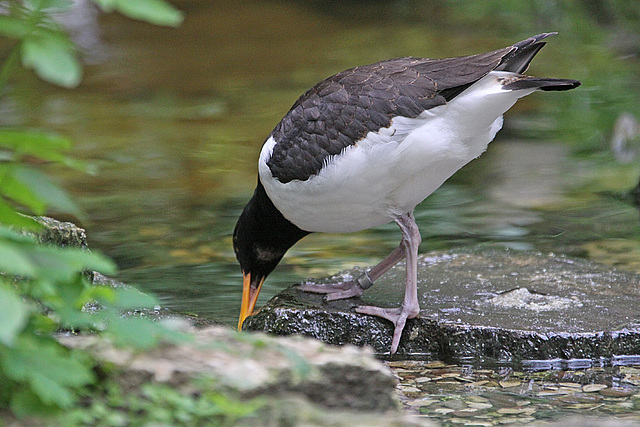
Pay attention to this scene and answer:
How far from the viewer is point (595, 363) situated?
425cm

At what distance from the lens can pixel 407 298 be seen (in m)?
4.57

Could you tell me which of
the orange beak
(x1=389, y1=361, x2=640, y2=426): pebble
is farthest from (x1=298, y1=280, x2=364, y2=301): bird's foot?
(x1=389, y1=361, x2=640, y2=426): pebble

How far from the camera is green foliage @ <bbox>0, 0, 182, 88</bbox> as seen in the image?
216cm

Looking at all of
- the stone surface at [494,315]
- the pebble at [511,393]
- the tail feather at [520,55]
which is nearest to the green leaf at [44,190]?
the pebble at [511,393]

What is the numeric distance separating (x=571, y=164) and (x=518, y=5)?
9.46 meters

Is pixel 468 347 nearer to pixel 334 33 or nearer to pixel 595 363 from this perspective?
pixel 595 363

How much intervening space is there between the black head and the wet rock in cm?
240

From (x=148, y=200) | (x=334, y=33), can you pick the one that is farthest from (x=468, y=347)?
(x=334, y=33)

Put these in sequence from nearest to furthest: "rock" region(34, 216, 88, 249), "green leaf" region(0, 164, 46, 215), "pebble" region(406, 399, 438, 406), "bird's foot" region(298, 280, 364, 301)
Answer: "green leaf" region(0, 164, 46, 215) < "pebble" region(406, 399, 438, 406) < "rock" region(34, 216, 88, 249) < "bird's foot" region(298, 280, 364, 301)

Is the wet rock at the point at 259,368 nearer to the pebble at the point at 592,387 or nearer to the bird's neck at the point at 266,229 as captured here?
the pebble at the point at 592,387

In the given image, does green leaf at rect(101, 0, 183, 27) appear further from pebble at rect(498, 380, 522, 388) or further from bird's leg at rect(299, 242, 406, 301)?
bird's leg at rect(299, 242, 406, 301)

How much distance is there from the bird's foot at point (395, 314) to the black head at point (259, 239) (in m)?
0.79

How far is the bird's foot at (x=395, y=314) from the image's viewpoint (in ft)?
14.8

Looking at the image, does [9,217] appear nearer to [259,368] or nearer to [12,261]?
[12,261]
